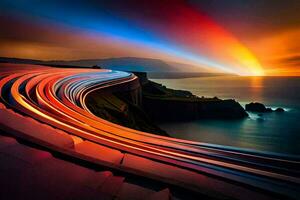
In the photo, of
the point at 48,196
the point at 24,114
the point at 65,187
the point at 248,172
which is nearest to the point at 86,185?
the point at 65,187

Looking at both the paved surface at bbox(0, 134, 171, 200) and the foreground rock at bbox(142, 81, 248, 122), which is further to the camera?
the foreground rock at bbox(142, 81, 248, 122)

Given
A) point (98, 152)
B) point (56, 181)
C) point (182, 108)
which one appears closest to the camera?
point (56, 181)

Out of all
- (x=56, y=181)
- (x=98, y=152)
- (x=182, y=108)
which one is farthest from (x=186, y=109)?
(x=56, y=181)

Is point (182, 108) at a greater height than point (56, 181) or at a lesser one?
lesser

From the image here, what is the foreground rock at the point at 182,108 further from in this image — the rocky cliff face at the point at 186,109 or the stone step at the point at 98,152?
the stone step at the point at 98,152

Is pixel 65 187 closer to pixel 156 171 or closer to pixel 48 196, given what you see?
pixel 48 196

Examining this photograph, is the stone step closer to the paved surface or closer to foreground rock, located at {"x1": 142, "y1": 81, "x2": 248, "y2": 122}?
the paved surface

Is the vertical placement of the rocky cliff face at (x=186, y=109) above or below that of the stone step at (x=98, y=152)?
below

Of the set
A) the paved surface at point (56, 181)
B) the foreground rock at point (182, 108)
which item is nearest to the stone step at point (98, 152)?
the paved surface at point (56, 181)

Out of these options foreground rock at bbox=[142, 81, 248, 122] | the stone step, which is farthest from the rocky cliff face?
the stone step

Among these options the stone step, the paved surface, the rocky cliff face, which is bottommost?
the rocky cliff face

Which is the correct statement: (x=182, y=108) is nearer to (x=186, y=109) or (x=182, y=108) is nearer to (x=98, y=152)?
(x=186, y=109)

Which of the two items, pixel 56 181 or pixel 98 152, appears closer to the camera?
pixel 56 181
